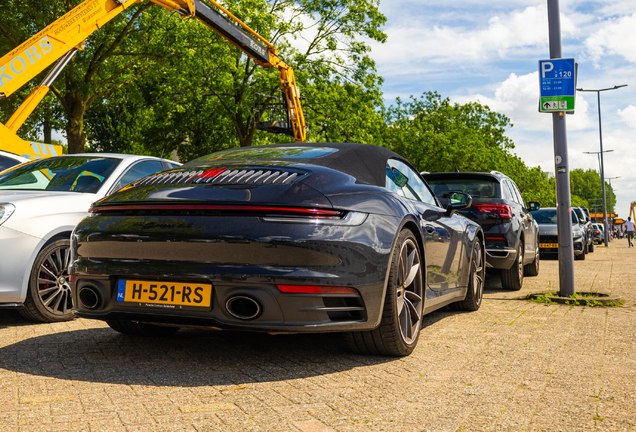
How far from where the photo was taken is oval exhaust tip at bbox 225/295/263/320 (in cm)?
328

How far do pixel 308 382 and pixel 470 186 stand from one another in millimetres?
5789

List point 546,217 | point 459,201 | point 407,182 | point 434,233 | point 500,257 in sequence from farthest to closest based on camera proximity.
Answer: point 546,217 < point 500,257 < point 459,201 < point 407,182 < point 434,233

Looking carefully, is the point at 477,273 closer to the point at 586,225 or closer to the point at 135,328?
the point at 135,328

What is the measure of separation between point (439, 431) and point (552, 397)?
89cm

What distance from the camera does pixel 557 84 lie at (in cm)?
758

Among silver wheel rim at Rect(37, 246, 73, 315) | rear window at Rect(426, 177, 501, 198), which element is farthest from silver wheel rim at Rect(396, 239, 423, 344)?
rear window at Rect(426, 177, 501, 198)

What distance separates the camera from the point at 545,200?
66.1 metres

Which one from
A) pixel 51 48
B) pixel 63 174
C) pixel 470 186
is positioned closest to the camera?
pixel 63 174

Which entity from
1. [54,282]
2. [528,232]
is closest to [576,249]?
[528,232]

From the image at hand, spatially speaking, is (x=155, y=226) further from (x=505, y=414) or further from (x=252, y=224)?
(x=505, y=414)

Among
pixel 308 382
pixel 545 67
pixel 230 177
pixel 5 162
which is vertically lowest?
pixel 308 382

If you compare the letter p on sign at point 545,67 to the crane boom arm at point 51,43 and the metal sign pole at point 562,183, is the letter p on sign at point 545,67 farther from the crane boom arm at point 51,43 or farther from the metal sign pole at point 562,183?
the crane boom arm at point 51,43

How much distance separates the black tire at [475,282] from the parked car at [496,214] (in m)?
1.63

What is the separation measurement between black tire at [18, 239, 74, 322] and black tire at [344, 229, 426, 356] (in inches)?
108
